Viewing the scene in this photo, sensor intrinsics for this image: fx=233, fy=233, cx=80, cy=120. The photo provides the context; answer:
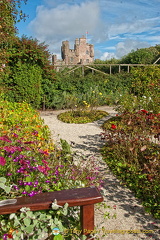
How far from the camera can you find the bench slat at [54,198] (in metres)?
1.48

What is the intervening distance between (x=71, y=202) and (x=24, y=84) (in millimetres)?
8562

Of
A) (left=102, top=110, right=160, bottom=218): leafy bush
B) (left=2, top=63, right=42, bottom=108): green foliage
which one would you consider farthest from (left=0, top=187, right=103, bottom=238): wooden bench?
(left=2, top=63, right=42, bottom=108): green foliage

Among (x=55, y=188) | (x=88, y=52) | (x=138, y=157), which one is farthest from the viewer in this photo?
(x=88, y=52)

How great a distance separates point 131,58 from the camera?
2273 centimetres

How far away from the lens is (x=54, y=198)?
1.58 metres

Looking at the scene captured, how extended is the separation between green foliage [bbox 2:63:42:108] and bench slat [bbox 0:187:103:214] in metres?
8.20

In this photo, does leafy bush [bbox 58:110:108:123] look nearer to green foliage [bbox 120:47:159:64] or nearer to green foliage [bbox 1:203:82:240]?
green foliage [bbox 1:203:82:240]

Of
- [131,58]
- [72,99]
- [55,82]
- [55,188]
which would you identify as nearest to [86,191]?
[55,188]

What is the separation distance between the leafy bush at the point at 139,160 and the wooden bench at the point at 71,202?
151 centimetres

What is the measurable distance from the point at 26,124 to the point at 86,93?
6386 millimetres

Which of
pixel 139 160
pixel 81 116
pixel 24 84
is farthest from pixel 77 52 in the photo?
pixel 139 160

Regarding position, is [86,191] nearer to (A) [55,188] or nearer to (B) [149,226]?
(A) [55,188]

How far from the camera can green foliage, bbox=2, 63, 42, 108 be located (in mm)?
9375

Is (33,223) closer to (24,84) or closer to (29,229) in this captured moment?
(29,229)
